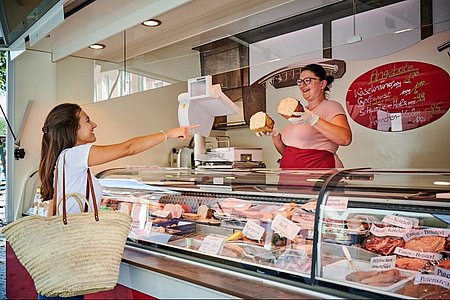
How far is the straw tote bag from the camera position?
5.53ft

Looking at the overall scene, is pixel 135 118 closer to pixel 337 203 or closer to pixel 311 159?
pixel 311 159

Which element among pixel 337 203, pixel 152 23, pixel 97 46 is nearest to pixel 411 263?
pixel 337 203

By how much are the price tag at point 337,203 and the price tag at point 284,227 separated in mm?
222

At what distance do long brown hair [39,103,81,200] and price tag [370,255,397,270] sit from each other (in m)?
1.52

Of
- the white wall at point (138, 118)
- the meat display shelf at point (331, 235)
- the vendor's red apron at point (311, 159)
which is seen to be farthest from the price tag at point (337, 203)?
the white wall at point (138, 118)

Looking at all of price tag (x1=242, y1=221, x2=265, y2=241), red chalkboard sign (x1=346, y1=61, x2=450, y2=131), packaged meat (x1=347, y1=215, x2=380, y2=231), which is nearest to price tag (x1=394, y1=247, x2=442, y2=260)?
packaged meat (x1=347, y1=215, x2=380, y2=231)

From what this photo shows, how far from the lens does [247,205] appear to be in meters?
2.23

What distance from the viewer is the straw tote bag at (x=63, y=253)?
66.3 inches

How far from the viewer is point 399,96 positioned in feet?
13.4

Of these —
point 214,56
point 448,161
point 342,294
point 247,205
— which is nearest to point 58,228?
point 247,205

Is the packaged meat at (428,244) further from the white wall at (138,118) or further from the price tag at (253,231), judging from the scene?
the white wall at (138,118)

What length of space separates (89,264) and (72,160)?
0.56 metres

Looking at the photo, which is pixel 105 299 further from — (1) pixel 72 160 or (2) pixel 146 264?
(1) pixel 72 160

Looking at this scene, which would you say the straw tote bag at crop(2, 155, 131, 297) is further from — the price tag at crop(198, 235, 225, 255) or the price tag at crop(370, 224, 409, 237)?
the price tag at crop(370, 224, 409, 237)
